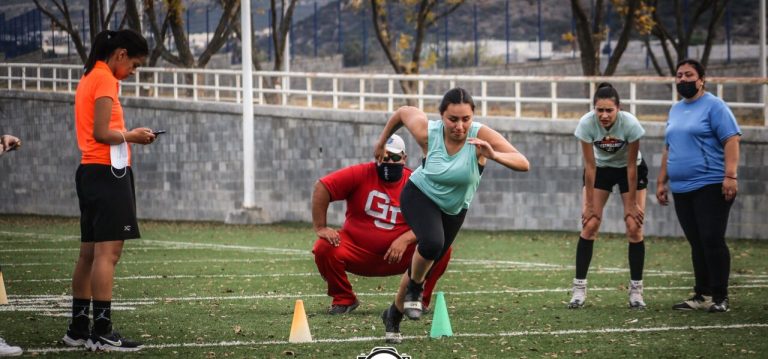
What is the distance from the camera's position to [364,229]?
1216 centimetres

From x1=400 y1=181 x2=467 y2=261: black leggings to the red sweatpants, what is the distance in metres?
2.07

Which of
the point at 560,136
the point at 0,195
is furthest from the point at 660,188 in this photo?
the point at 0,195

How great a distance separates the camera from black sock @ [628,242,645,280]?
12.3m

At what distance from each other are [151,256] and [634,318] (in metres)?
10.3

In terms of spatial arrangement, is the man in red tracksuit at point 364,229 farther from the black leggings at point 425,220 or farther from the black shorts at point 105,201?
the black shorts at point 105,201

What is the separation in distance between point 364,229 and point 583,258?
6.63 ft

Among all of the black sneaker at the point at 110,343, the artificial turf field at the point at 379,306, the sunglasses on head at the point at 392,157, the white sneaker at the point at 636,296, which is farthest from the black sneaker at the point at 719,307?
the black sneaker at the point at 110,343

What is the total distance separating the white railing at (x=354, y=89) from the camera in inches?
1272

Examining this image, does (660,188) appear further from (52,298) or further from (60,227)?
(60,227)

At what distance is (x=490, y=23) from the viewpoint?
78.1 m

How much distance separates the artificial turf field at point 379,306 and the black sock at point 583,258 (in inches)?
12.4

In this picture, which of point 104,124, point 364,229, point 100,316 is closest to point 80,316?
point 100,316

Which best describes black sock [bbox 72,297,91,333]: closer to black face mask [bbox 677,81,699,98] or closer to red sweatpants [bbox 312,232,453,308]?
red sweatpants [bbox 312,232,453,308]

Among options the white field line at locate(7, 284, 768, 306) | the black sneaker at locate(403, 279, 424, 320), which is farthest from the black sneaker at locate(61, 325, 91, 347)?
the white field line at locate(7, 284, 768, 306)
